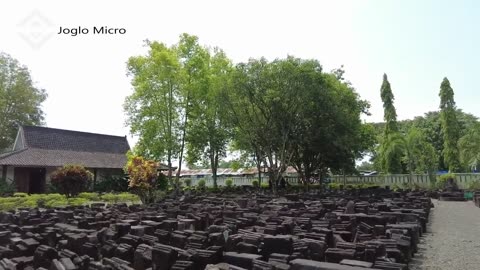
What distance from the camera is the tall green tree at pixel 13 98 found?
1398 inches

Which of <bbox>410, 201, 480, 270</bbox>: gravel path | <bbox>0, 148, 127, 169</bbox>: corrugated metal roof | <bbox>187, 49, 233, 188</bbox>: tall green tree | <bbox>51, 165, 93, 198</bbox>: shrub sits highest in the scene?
<bbox>187, 49, 233, 188</bbox>: tall green tree

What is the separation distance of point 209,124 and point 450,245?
2091 centimetres

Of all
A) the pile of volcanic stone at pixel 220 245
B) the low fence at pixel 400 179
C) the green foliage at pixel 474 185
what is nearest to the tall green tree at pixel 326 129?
the low fence at pixel 400 179

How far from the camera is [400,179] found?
30.0 meters

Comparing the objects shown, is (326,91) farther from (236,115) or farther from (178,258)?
(178,258)

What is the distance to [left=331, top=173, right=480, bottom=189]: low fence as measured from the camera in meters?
25.5

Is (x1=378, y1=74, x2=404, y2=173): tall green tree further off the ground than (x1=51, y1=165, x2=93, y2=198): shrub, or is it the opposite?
(x1=378, y1=74, x2=404, y2=173): tall green tree

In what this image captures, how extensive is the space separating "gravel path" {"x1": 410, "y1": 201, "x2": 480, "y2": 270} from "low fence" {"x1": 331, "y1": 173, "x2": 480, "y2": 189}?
47.1 feet

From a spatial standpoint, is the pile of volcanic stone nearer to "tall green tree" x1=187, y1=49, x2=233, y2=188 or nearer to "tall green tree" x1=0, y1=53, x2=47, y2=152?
"tall green tree" x1=187, y1=49, x2=233, y2=188

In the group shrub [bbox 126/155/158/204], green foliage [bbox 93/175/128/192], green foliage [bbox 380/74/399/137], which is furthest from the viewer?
green foliage [bbox 380/74/399/137]

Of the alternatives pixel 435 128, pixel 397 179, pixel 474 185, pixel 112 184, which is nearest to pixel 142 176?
pixel 112 184

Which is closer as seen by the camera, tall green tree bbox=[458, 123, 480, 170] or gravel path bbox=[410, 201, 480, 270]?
gravel path bbox=[410, 201, 480, 270]

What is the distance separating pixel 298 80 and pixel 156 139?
11436mm

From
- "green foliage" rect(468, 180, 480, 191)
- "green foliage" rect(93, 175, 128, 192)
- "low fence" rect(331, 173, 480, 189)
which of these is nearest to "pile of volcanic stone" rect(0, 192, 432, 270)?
"green foliage" rect(468, 180, 480, 191)
